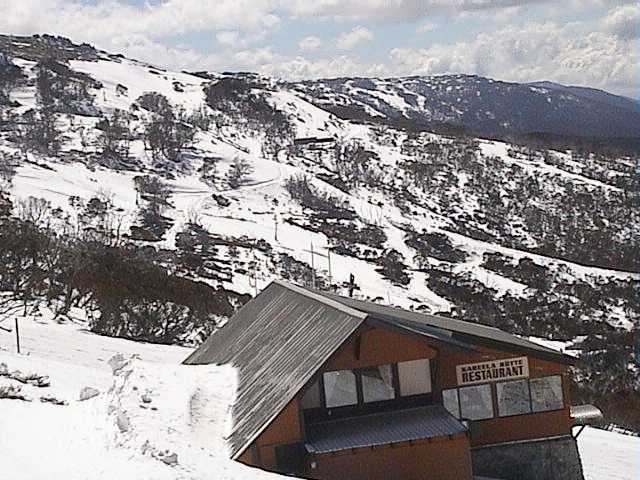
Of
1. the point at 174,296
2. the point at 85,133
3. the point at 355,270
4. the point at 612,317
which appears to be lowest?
the point at 612,317

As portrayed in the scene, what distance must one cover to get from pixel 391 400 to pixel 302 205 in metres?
81.1

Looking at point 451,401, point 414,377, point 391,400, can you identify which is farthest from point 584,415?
point 391,400

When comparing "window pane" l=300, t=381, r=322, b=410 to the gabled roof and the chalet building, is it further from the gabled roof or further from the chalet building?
the gabled roof

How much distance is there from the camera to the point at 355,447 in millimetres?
13320

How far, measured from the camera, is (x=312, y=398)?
47.1 ft

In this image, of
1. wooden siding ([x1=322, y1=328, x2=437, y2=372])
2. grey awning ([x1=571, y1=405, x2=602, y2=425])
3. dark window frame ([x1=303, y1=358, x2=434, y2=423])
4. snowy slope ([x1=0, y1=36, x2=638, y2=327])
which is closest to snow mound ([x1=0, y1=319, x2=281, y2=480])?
dark window frame ([x1=303, y1=358, x2=434, y2=423])

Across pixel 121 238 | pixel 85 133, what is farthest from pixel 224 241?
pixel 85 133

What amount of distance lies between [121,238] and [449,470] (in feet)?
184

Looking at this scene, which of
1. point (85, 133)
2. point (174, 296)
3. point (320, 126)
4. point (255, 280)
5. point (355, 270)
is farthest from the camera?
point (320, 126)

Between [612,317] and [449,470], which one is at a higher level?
[449,470]

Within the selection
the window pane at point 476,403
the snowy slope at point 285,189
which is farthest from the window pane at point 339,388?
the snowy slope at point 285,189

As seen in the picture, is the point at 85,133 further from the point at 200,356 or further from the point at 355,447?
the point at 355,447

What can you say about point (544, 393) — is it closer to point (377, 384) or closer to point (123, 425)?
point (377, 384)

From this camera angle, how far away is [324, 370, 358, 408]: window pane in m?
14.4
